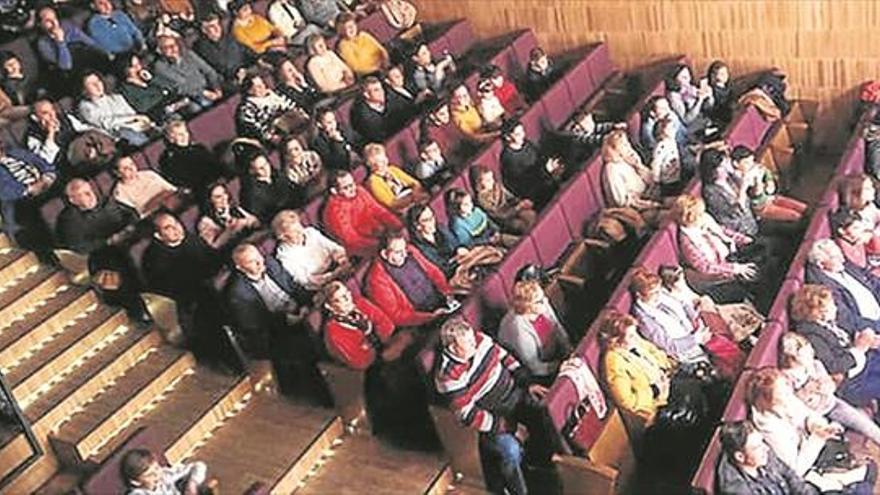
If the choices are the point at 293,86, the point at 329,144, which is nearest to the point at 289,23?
the point at 293,86

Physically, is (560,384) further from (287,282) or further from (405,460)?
(287,282)

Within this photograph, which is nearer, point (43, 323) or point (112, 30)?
point (43, 323)

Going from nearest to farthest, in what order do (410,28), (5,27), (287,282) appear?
(287,282)
(5,27)
(410,28)

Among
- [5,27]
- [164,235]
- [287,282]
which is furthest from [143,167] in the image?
[5,27]

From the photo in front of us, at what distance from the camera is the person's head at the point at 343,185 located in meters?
1.64

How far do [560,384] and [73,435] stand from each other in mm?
666

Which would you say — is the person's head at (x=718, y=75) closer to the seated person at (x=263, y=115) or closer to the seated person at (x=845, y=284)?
the seated person at (x=845, y=284)

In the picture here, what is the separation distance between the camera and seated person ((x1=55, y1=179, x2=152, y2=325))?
5.25ft

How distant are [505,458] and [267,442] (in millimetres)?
363

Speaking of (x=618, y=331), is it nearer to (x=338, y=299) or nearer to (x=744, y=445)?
(x=744, y=445)

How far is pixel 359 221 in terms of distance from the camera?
1680 mm

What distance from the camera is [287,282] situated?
1535 millimetres

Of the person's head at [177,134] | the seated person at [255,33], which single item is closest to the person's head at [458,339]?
the person's head at [177,134]

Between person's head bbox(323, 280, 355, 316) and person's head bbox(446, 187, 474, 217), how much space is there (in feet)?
0.99
